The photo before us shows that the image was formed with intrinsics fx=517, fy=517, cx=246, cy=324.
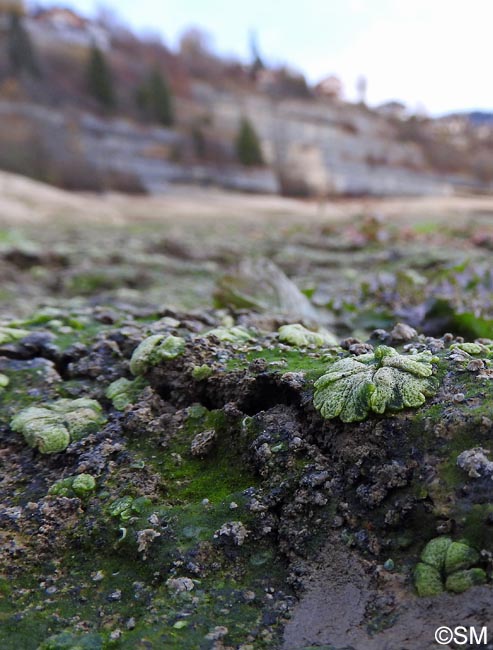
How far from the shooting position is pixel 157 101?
33.0m

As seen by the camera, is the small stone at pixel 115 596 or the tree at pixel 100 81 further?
the tree at pixel 100 81

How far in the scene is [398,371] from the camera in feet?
5.45

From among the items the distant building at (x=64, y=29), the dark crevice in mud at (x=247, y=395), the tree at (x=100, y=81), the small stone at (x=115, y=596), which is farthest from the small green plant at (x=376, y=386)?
the distant building at (x=64, y=29)

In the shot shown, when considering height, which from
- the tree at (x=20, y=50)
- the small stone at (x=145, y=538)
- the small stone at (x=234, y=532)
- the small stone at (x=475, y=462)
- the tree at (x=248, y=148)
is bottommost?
the small stone at (x=145, y=538)

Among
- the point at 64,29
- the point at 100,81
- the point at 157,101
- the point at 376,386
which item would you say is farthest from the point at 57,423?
the point at 64,29

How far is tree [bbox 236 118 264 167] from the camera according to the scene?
32750 millimetres

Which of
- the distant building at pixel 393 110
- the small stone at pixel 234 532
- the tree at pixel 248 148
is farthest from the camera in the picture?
the distant building at pixel 393 110

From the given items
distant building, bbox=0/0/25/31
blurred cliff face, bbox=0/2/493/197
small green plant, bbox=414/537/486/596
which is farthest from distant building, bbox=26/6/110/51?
small green plant, bbox=414/537/486/596

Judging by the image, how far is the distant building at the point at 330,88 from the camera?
4573 centimetres

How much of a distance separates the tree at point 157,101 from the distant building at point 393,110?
66.6 ft

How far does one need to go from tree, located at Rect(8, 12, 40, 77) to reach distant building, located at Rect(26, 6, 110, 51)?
4018 mm

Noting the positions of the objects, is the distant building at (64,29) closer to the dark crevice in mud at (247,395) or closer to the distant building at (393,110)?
the distant building at (393,110)

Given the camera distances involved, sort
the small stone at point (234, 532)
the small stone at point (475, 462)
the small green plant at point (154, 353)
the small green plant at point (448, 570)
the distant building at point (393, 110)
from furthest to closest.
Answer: the distant building at point (393, 110) → the small green plant at point (154, 353) → the small stone at point (234, 532) → the small stone at point (475, 462) → the small green plant at point (448, 570)

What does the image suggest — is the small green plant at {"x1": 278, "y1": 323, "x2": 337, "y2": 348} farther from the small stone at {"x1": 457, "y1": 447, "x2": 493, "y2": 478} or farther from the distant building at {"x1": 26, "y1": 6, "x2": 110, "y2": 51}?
the distant building at {"x1": 26, "y1": 6, "x2": 110, "y2": 51}
